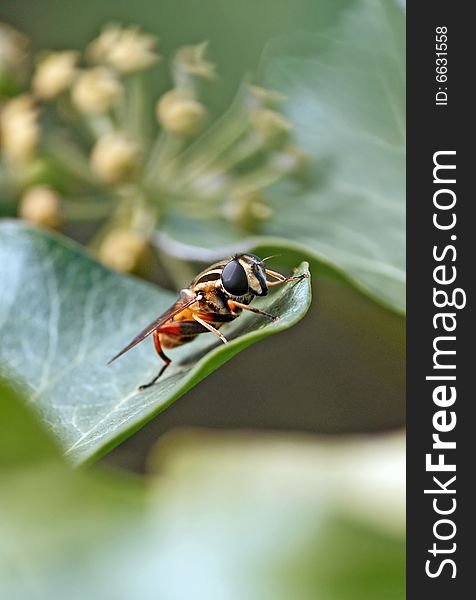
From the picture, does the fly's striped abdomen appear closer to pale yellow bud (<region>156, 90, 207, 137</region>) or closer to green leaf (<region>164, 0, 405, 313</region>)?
green leaf (<region>164, 0, 405, 313</region>)

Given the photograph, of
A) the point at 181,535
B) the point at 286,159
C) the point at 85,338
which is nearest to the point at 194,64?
the point at 286,159

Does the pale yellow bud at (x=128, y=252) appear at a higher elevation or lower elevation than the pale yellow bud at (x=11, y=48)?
lower

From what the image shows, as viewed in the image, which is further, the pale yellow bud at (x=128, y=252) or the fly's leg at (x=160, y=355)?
the pale yellow bud at (x=128, y=252)

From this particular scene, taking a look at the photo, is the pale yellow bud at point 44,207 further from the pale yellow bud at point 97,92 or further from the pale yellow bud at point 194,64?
the pale yellow bud at point 194,64

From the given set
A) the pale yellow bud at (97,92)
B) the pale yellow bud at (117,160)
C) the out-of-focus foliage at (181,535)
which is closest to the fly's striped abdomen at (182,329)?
the out-of-focus foliage at (181,535)

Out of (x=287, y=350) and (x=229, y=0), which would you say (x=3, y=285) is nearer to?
(x=229, y=0)

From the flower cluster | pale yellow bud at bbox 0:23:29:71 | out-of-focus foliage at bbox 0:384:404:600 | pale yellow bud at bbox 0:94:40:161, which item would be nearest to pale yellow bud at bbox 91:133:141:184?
the flower cluster
